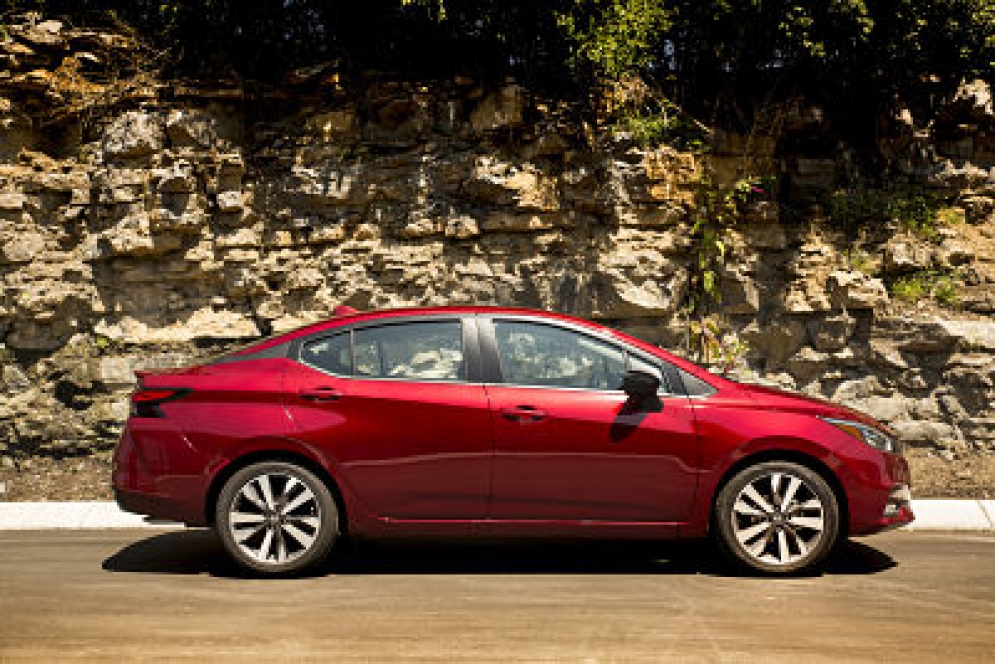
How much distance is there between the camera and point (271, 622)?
16.3 feet

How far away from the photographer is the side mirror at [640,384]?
5906mm

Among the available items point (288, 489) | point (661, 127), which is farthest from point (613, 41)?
point (288, 489)

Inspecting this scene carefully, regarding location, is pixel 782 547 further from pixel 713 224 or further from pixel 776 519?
pixel 713 224

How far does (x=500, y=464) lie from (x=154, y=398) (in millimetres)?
2122

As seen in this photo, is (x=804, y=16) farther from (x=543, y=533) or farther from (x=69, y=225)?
(x=69, y=225)

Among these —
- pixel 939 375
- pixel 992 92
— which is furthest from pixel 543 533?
pixel 992 92

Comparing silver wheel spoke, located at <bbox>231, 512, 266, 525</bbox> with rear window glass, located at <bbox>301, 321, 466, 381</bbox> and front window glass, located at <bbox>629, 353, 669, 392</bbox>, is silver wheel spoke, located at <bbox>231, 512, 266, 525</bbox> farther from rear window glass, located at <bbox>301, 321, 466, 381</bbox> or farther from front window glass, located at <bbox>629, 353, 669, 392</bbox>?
front window glass, located at <bbox>629, 353, 669, 392</bbox>

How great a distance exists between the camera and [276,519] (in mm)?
5969

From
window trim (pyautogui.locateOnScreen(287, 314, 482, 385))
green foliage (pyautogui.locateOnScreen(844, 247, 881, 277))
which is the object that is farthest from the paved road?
green foliage (pyautogui.locateOnScreen(844, 247, 881, 277))

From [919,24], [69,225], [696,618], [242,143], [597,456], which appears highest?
[919,24]

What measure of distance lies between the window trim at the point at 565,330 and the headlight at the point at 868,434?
36.4 inches

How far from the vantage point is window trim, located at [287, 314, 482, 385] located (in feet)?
20.1

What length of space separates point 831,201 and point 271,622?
26.5 feet

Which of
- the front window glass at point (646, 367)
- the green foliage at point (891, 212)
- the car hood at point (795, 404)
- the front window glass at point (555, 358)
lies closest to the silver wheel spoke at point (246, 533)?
the front window glass at point (555, 358)
